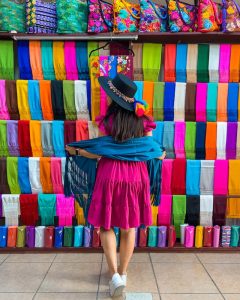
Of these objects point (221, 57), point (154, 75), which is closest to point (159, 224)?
point (154, 75)

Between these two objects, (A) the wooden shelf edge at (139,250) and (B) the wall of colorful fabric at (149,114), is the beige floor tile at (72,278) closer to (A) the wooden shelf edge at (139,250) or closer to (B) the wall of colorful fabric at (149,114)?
(A) the wooden shelf edge at (139,250)

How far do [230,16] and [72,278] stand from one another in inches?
97.8

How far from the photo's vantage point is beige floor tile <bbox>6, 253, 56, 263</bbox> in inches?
105

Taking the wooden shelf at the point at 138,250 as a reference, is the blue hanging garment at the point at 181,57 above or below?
above

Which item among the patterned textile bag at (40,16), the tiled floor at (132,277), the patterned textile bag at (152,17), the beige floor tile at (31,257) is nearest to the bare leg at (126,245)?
the tiled floor at (132,277)

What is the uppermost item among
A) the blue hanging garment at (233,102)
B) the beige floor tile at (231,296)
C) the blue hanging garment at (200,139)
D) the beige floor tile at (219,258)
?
the blue hanging garment at (233,102)

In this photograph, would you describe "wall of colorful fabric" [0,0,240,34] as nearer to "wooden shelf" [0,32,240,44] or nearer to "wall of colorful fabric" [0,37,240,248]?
"wooden shelf" [0,32,240,44]

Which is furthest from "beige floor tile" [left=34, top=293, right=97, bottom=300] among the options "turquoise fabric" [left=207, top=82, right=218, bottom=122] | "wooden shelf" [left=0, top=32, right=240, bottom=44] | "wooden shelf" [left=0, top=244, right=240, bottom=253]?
"wooden shelf" [left=0, top=32, right=240, bottom=44]

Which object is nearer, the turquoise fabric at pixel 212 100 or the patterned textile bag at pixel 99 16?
the patterned textile bag at pixel 99 16

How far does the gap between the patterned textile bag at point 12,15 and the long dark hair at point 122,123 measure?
4.25 ft

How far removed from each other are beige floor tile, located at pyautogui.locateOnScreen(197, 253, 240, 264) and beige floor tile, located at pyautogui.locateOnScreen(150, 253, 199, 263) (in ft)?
0.25

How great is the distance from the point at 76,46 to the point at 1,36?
0.65 meters

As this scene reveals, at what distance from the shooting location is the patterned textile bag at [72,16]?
2.62m

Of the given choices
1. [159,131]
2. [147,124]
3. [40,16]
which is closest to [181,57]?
[159,131]
